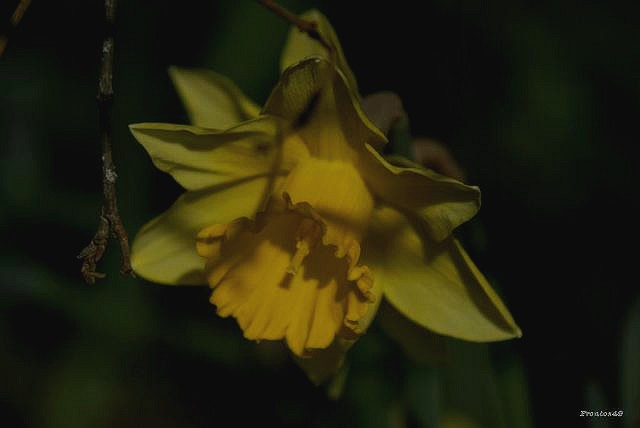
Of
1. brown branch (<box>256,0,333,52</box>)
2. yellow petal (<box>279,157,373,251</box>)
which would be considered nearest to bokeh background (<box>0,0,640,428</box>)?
yellow petal (<box>279,157,373,251</box>)

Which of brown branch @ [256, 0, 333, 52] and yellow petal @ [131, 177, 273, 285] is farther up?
brown branch @ [256, 0, 333, 52]

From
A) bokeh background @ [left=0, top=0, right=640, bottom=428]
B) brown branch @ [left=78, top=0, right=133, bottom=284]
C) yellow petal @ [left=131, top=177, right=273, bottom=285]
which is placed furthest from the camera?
bokeh background @ [left=0, top=0, right=640, bottom=428]

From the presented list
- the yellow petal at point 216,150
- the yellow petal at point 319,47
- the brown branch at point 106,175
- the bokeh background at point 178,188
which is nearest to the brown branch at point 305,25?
the yellow petal at point 319,47

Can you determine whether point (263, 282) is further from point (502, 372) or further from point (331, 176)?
point (502, 372)

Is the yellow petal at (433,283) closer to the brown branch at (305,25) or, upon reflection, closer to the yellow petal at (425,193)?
the yellow petal at (425,193)

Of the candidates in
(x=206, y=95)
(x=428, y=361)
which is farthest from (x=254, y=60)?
(x=428, y=361)

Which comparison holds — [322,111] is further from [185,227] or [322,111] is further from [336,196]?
[185,227]

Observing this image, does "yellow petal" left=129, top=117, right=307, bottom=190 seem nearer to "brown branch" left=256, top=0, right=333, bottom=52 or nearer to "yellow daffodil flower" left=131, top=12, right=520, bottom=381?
"yellow daffodil flower" left=131, top=12, right=520, bottom=381
